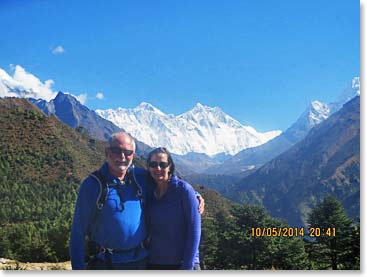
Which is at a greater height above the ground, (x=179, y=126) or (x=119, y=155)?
(x=179, y=126)

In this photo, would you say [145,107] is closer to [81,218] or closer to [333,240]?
[333,240]

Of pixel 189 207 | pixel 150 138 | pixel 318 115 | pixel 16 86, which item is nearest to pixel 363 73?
pixel 318 115

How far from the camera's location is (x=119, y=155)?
3230mm

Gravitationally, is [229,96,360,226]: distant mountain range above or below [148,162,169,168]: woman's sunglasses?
above

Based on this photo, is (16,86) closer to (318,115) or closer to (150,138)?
(150,138)

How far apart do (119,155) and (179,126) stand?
3.17m

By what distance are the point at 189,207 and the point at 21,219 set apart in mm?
23230

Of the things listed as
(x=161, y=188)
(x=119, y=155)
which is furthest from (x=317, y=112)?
(x=119, y=155)

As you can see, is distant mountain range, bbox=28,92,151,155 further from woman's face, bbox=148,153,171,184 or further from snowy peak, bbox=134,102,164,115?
woman's face, bbox=148,153,171,184

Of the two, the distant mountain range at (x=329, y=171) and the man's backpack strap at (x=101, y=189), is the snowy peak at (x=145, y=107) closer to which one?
the distant mountain range at (x=329, y=171)

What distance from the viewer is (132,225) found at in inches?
128

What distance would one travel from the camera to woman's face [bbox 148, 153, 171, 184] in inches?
128

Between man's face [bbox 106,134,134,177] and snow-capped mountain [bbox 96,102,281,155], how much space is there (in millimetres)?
2083
